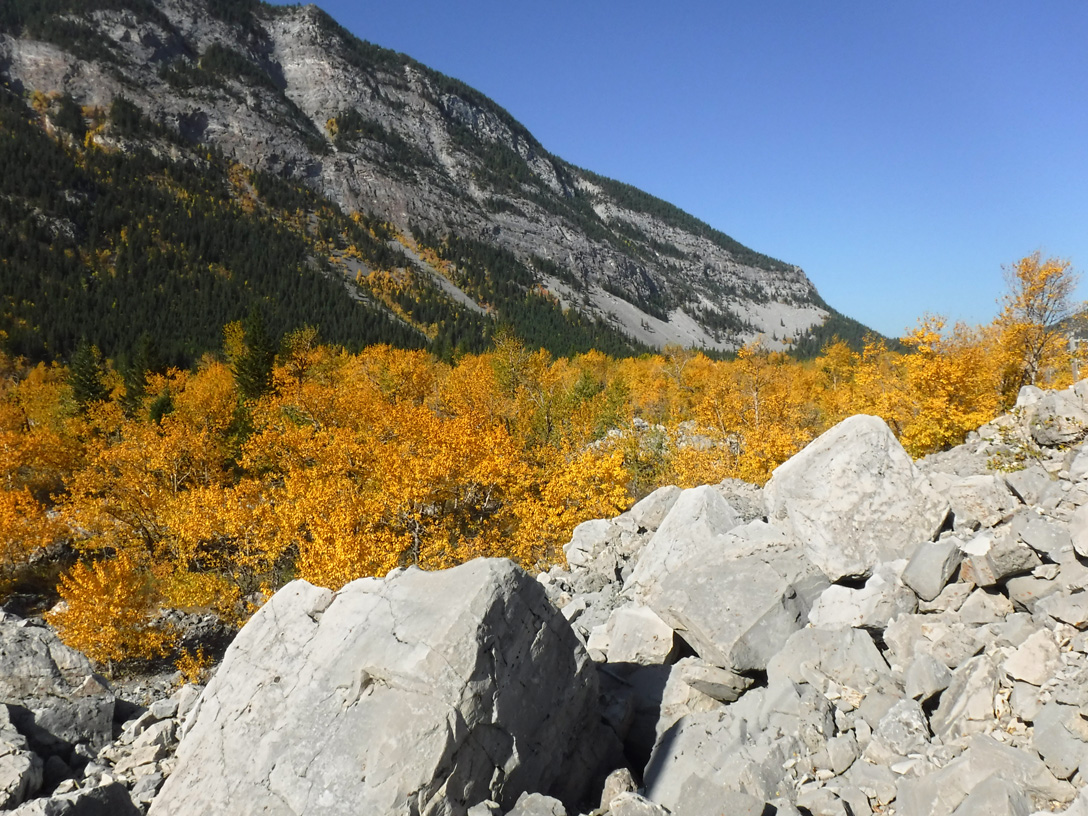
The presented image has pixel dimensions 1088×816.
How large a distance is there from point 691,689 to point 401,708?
5.65m

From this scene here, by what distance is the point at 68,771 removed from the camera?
29.7 ft

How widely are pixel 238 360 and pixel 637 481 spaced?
48.3m

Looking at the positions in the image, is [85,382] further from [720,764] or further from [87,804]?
[720,764]

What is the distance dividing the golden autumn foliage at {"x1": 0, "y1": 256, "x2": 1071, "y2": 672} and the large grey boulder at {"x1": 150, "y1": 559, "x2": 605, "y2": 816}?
38.4 feet

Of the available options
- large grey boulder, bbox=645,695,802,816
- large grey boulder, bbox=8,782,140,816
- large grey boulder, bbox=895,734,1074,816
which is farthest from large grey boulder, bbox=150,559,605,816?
large grey boulder, bbox=895,734,1074,816

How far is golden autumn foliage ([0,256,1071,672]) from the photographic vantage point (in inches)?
942

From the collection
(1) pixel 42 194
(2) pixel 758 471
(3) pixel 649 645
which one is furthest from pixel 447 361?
(1) pixel 42 194

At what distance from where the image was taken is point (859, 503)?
11.3 meters

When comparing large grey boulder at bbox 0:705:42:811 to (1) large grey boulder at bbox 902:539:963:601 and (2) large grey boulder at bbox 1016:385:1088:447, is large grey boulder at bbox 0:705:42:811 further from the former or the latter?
(2) large grey boulder at bbox 1016:385:1088:447

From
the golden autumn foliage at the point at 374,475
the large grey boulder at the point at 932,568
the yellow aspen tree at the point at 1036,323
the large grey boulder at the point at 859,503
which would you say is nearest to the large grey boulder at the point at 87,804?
the golden autumn foliage at the point at 374,475

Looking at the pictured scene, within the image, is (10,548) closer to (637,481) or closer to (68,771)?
(68,771)

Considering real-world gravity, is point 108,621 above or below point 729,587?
below

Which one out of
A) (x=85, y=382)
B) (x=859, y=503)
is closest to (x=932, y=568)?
(x=859, y=503)

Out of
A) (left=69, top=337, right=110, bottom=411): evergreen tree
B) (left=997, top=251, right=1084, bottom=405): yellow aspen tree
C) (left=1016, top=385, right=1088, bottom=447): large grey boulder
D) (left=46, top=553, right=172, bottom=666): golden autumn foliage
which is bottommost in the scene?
(left=69, top=337, right=110, bottom=411): evergreen tree
